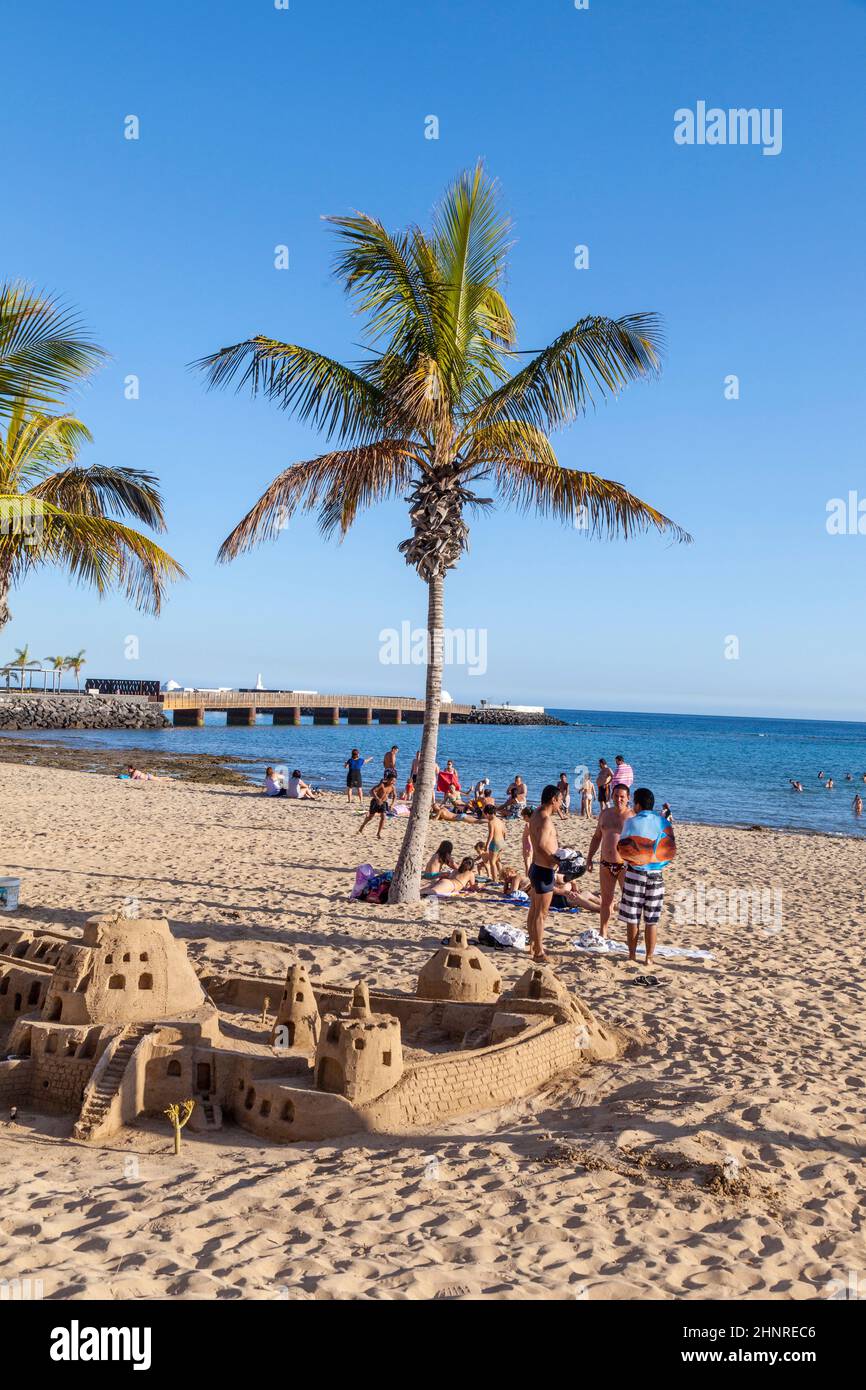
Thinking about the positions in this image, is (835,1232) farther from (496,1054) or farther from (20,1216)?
(20,1216)

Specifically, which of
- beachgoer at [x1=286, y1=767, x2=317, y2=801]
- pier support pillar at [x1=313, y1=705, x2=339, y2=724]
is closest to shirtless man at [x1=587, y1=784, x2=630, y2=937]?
beachgoer at [x1=286, y1=767, x2=317, y2=801]

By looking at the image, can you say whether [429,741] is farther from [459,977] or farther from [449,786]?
[449,786]

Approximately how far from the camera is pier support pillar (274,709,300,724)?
96250 mm

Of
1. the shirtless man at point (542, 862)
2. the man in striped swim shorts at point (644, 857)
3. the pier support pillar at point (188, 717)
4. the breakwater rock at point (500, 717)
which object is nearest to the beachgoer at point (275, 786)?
the shirtless man at point (542, 862)

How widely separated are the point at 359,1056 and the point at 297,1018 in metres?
1.55

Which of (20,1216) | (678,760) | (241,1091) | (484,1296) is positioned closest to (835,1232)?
(484,1296)

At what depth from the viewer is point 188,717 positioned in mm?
88562

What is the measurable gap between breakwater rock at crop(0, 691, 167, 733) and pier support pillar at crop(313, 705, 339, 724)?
2298cm

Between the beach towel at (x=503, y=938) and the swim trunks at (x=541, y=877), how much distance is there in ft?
5.41

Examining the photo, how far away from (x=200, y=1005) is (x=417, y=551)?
7.24 meters

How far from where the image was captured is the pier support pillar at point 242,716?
302 feet

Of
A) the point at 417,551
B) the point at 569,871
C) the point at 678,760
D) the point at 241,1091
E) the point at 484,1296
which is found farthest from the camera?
the point at 678,760

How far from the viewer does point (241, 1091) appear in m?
7.40
